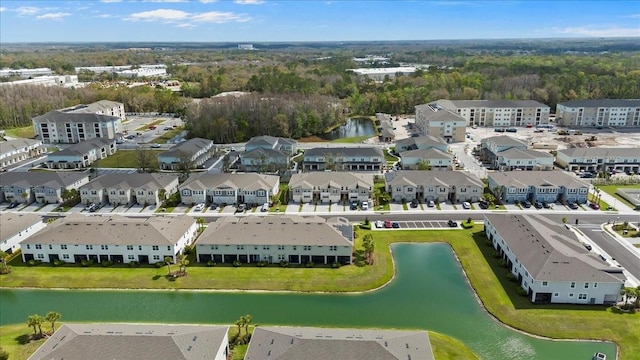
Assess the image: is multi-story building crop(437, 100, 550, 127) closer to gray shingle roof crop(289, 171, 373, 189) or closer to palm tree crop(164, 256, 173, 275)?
gray shingle roof crop(289, 171, 373, 189)

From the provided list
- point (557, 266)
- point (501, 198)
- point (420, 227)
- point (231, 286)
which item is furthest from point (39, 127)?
point (557, 266)

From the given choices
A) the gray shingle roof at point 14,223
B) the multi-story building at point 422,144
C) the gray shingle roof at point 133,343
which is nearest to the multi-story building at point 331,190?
the multi-story building at point 422,144

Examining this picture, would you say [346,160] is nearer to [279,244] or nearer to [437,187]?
[437,187]

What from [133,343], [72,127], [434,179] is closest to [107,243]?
[133,343]

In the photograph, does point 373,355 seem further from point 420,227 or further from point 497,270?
point 420,227

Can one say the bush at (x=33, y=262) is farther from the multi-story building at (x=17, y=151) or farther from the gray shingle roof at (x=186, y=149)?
the multi-story building at (x=17, y=151)

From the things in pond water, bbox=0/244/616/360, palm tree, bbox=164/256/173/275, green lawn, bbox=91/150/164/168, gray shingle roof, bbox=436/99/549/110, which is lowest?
pond water, bbox=0/244/616/360

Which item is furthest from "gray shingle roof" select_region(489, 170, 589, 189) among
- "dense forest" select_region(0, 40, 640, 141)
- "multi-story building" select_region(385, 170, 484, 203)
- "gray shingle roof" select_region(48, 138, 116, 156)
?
"gray shingle roof" select_region(48, 138, 116, 156)
